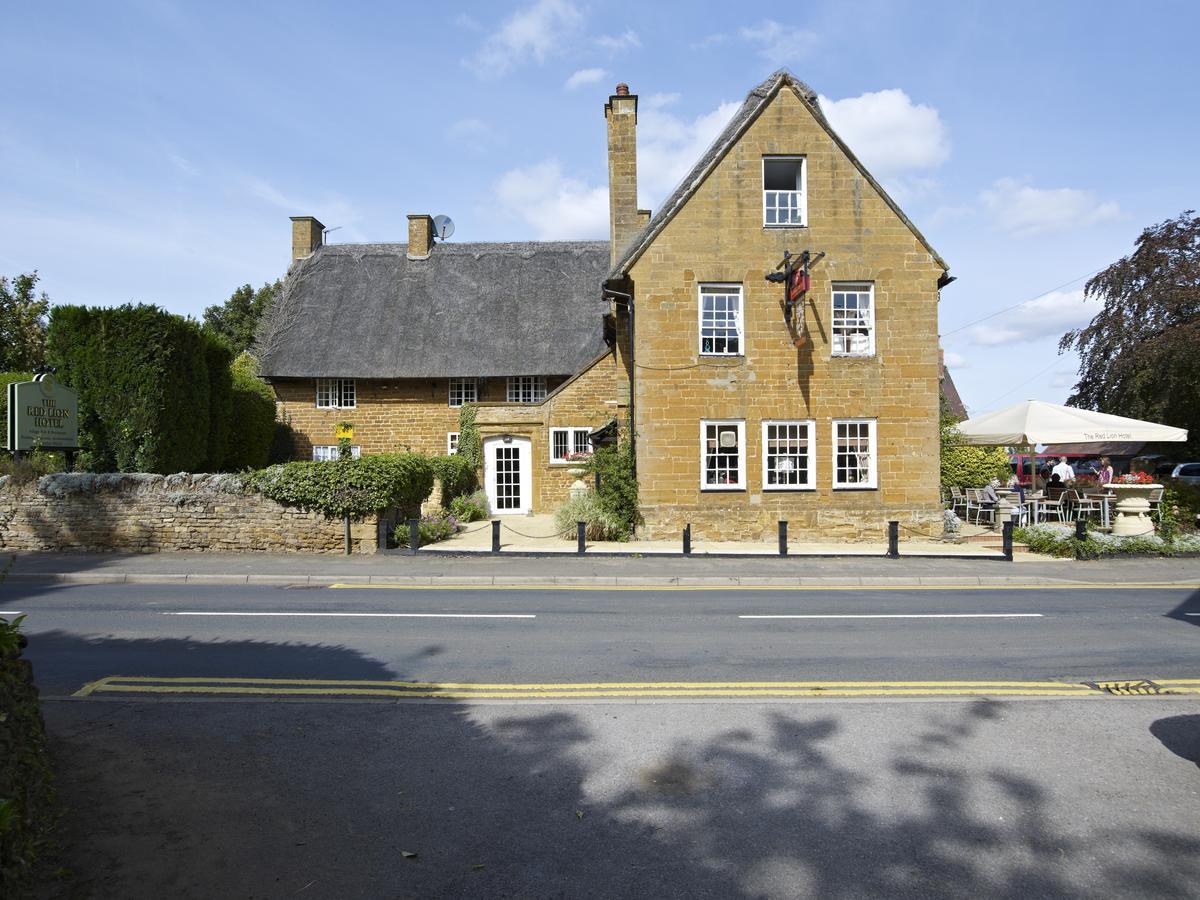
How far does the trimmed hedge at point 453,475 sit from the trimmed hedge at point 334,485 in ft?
18.7

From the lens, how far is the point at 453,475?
79.2ft

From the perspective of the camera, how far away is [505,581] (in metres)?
13.5

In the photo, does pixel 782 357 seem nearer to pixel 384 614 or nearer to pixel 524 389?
pixel 384 614

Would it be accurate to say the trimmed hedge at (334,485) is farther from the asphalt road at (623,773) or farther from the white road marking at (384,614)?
the asphalt road at (623,773)

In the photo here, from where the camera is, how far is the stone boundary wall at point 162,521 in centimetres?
1677

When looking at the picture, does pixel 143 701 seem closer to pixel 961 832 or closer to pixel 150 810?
pixel 150 810

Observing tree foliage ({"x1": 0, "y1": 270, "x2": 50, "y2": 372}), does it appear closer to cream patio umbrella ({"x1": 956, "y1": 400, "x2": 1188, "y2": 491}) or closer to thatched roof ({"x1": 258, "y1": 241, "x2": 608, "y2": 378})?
thatched roof ({"x1": 258, "y1": 241, "x2": 608, "y2": 378})

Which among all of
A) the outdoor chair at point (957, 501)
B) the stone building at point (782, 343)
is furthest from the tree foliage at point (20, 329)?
the outdoor chair at point (957, 501)

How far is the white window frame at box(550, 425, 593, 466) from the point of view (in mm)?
26219

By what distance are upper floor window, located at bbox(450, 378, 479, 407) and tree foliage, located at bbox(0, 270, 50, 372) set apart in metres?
14.1

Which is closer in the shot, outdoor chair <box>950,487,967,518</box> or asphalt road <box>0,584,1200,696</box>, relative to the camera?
asphalt road <box>0,584,1200,696</box>

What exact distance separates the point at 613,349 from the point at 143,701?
2018 centimetres

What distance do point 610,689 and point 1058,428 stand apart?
16114 millimetres

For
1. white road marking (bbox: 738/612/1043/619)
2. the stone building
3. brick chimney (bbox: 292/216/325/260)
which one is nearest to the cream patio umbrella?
the stone building
